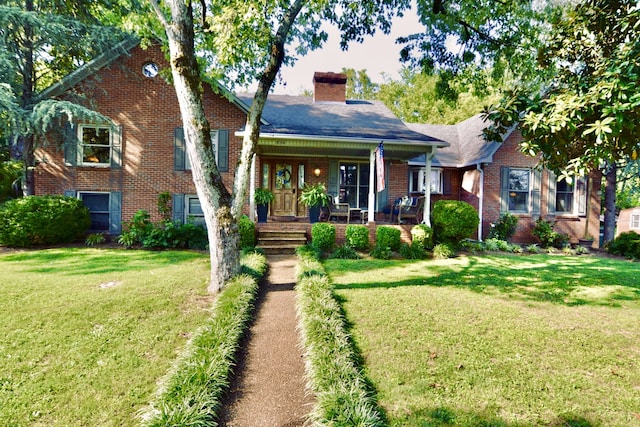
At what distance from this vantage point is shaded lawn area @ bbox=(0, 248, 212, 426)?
Answer: 2.87m

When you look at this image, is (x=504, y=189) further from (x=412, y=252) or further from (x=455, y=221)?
(x=412, y=252)

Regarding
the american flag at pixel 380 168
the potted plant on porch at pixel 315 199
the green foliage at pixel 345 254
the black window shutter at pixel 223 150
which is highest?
the black window shutter at pixel 223 150

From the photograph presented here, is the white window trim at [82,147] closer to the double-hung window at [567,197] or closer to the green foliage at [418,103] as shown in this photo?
the double-hung window at [567,197]

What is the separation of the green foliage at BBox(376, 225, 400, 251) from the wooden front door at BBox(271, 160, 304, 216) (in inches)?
165

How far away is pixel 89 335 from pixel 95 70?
415 inches

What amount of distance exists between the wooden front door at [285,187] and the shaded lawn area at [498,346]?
236 inches

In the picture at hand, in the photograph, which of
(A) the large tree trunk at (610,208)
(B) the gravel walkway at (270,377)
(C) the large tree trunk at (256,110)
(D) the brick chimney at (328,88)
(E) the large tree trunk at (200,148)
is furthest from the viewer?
(D) the brick chimney at (328,88)

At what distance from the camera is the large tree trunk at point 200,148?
5.45 m

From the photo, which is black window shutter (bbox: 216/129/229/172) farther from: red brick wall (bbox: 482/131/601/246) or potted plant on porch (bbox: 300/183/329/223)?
red brick wall (bbox: 482/131/601/246)

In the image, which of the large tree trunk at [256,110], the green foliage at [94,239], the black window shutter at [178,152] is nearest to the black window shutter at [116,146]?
the black window shutter at [178,152]

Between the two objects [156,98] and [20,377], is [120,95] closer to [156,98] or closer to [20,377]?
[156,98]

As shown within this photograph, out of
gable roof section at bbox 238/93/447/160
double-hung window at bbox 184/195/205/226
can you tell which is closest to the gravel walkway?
gable roof section at bbox 238/93/447/160

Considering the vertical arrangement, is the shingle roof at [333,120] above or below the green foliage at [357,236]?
above

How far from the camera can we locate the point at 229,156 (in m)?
11.8
